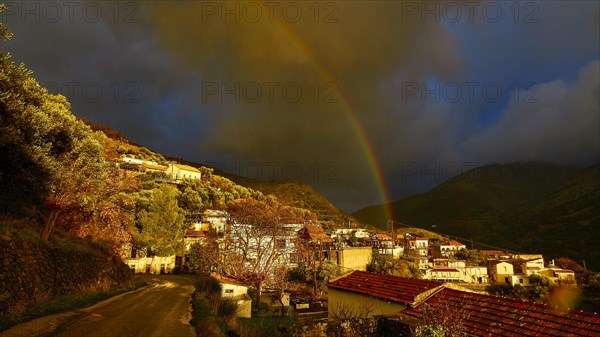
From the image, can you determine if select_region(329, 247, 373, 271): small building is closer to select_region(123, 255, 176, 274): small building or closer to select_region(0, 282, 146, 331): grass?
select_region(123, 255, 176, 274): small building

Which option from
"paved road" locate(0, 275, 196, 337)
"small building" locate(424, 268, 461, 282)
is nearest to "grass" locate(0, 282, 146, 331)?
"paved road" locate(0, 275, 196, 337)

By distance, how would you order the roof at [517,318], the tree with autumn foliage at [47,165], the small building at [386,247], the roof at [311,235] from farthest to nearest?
the small building at [386,247]
the roof at [311,235]
the tree with autumn foliage at [47,165]
the roof at [517,318]

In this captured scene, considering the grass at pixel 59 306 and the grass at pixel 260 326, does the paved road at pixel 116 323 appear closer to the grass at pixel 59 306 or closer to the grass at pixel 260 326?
the grass at pixel 59 306

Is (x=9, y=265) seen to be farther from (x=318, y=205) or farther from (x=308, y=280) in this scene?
(x=318, y=205)

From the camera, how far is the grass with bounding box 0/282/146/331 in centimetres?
990

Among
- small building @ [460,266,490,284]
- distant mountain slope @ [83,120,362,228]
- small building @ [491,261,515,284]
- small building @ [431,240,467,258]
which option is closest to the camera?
small building @ [460,266,490,284]

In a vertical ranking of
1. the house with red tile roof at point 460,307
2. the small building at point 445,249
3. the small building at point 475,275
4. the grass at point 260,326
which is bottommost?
the small building at point 475,275

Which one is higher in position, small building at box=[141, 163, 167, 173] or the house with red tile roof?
small building at box=[141, 163, 167, 173]

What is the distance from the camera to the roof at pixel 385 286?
1552 centimetres

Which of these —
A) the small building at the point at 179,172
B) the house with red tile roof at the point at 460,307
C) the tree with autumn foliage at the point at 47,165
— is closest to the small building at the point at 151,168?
the small building at the point at 179,172

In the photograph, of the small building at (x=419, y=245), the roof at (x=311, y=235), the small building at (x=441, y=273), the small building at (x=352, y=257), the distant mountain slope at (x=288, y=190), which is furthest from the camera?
the distant mountain slope at (x=288, y=190)

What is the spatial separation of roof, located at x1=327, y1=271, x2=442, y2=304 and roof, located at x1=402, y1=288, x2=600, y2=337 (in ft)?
5.16

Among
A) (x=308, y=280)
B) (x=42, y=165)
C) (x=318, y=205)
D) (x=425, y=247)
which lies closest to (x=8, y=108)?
(x=42, y=165)

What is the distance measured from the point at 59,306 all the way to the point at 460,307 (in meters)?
15.1
